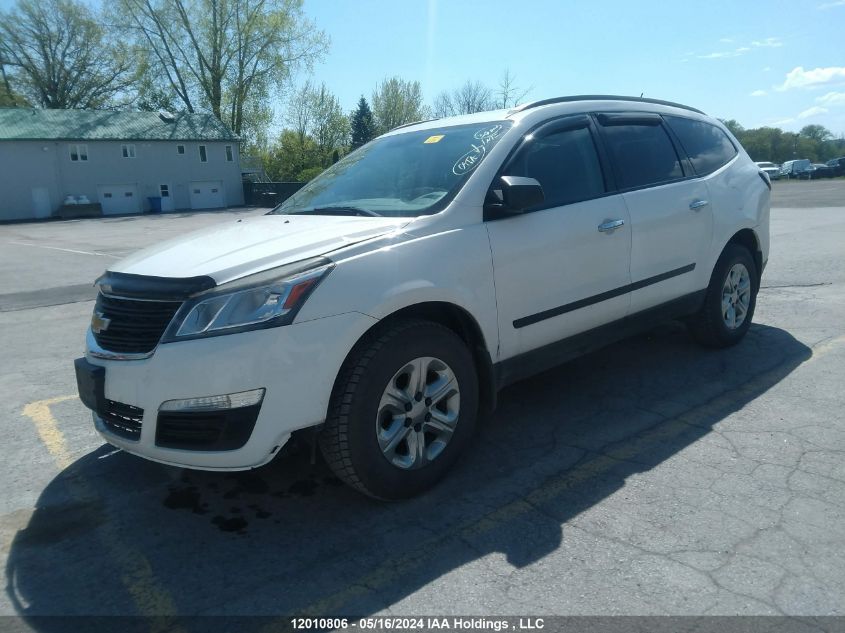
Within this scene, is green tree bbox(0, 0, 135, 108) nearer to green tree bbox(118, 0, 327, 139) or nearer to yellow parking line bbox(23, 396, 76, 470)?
green tree bbox(118, 0, 327, 139)

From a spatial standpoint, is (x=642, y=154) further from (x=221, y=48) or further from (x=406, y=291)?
(x=221, y=48)

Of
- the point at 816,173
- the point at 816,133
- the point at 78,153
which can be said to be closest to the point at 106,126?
the point at 78,153

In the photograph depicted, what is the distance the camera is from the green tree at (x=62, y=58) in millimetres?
50719

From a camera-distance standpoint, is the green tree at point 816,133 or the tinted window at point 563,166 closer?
the tinted window at point 563,166

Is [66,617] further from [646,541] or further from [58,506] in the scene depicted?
[646,541]

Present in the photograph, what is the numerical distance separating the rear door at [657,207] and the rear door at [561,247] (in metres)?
0.15

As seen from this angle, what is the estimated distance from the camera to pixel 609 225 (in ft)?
13.5

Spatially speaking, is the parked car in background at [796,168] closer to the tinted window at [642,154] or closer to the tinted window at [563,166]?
the tinted window at [642,154]

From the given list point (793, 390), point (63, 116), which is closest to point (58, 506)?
point (793, 390)

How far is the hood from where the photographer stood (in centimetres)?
296

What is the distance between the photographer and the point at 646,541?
9.35 feet

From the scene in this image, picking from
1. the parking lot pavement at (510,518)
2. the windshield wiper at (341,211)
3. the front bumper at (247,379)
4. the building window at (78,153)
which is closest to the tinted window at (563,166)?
the windshield wiper at (341,211)

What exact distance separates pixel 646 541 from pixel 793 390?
2.36 metres

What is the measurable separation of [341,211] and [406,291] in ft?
3.18
